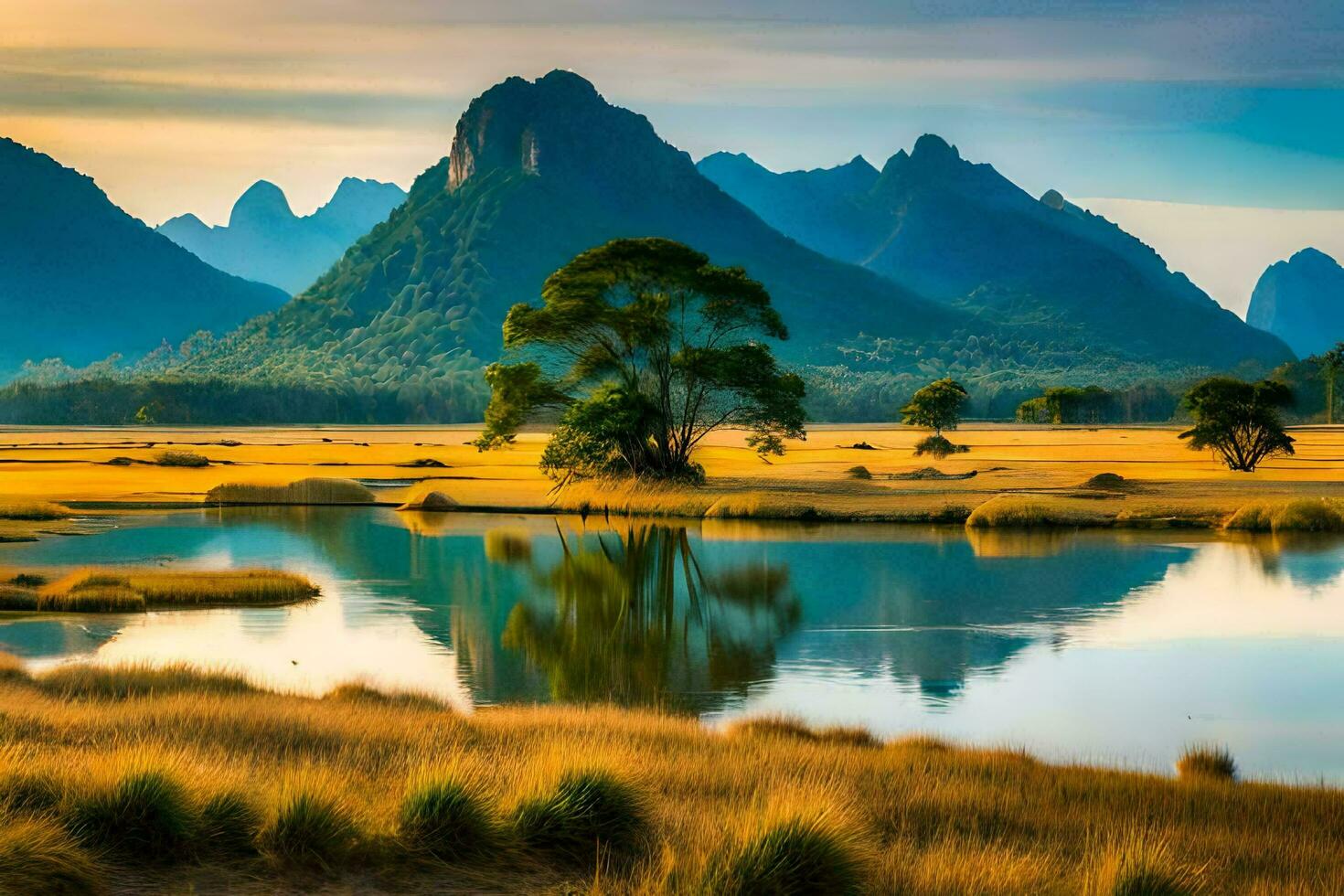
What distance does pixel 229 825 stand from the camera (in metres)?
10.2

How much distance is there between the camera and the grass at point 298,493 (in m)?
61.2

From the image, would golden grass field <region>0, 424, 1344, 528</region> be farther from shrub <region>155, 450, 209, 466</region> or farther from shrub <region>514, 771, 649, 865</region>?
shrub <region>514, 771, 649, 865</region>

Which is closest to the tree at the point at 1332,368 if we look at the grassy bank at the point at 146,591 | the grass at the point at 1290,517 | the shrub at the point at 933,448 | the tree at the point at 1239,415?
the shrub at the point at 933,448

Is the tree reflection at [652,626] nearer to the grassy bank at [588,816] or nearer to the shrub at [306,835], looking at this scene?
the grassy bank at [588,816]

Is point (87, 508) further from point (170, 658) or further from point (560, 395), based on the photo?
point (170, 658)

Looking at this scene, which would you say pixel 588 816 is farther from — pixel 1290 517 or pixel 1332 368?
pixel 1332 368

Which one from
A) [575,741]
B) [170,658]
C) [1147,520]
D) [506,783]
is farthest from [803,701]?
[1147,520]

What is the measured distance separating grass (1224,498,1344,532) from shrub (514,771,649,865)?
40.7 m

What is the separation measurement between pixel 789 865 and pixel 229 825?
161 inches

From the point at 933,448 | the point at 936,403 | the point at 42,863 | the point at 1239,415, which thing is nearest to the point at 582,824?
the point at 42,863

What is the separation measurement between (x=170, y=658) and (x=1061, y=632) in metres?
15.6

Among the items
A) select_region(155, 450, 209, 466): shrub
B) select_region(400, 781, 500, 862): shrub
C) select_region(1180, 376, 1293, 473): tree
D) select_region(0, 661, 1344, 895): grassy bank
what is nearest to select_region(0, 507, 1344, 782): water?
select_region(0, 661, 1344, 895): grassy bank

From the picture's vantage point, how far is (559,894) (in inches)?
365

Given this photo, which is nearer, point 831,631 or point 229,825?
point 229,825
